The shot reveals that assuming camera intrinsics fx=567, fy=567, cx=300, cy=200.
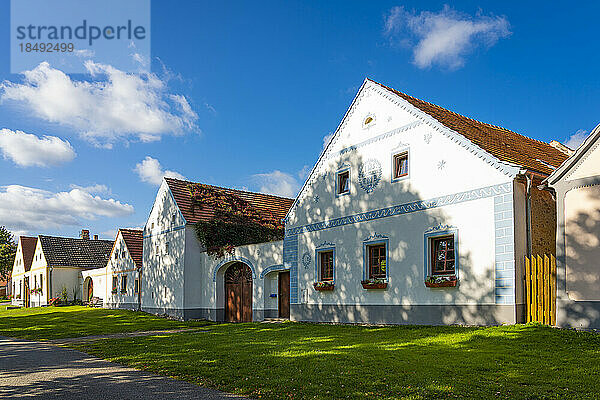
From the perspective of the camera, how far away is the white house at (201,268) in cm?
2316

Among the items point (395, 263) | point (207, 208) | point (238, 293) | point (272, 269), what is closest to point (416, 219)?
point (395, 263)

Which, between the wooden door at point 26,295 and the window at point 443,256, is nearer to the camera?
the window at point 443,256

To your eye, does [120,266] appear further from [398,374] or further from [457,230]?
[398,374]

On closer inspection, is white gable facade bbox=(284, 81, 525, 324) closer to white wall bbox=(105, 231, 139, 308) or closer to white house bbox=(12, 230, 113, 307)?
white wall bbox=(105, 231, 139, 308)

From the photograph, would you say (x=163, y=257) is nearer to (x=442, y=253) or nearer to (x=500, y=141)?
(x=442, y=253)

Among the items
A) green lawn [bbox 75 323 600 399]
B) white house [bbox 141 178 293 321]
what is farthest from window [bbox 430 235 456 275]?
white house [bbox 141 178 293 321]

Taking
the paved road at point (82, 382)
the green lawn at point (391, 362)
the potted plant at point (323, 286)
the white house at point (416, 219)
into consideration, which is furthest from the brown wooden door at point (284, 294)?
the paved road at point (82, 382)

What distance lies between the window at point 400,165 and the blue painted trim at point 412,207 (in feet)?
3.30

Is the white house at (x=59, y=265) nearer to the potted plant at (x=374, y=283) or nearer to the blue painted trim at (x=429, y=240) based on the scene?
the potted plant at (x=374, y=283)

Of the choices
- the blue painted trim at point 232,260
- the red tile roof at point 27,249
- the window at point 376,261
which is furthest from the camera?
the red tile roof at point 27,249

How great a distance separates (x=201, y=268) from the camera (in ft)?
89.7

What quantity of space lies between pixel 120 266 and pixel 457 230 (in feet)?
86.2

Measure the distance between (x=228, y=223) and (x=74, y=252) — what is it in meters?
27.0

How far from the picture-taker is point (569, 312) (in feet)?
42.2
